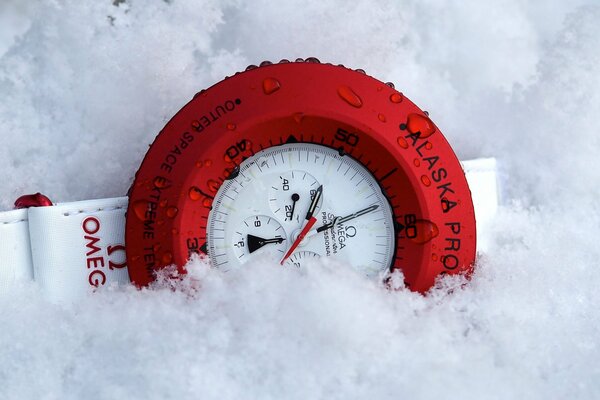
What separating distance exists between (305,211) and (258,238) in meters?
0.12

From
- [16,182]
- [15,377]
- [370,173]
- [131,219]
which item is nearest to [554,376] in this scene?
[370,173]

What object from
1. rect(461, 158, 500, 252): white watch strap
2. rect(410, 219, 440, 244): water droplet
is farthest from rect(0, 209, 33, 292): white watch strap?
rect(461, 158, 500, 252): white watch strap

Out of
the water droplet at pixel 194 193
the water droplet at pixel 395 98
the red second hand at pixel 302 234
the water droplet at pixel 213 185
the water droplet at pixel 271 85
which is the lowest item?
the red second hand at pixel 302 234

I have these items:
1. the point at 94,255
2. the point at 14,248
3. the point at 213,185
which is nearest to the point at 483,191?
the point at 213,185

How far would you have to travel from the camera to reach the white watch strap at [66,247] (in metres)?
1.62

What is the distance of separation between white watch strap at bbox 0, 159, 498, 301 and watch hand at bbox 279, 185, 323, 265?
37cm

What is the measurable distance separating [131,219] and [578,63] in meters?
1.25

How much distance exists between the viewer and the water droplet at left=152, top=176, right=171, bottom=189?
1555 mm

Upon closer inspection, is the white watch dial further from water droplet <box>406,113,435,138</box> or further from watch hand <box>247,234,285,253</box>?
water droplet <box>406,113,435,138</box>

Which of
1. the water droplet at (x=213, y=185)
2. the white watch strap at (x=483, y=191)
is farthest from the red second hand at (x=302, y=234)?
the white watch strap at (x=483, y=191)

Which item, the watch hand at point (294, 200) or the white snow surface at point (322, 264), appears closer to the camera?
the white snow surface at point (322, 264)

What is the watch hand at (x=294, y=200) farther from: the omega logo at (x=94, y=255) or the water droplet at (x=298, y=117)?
the omega logo at (x=94, y=255)

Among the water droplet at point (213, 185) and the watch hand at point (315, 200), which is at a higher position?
the water droplet at point (213, 185)

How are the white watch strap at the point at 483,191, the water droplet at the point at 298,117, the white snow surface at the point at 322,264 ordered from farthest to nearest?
1. the white watch strap at the point at 483,191
2. the water droplet at the point at 298,117
3. the white snow surface at the point at 322,264
